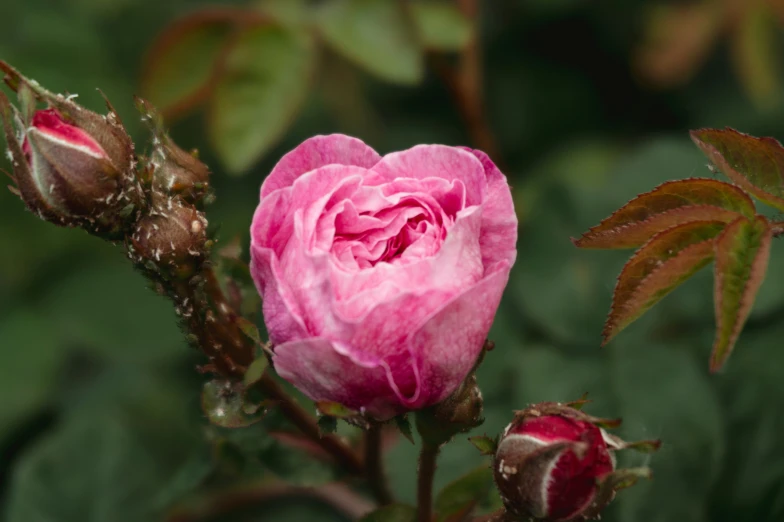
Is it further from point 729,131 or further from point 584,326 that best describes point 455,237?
point 584,326

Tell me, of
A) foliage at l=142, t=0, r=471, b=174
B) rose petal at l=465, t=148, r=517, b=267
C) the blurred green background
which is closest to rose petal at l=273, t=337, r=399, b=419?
rose petal at l=465, t=148, r=517, b=267

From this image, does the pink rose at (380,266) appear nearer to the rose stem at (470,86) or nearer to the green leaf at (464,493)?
the green leaf at (464,493)

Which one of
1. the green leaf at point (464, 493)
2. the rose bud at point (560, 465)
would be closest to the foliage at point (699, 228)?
the rose bud at point (560, 465)

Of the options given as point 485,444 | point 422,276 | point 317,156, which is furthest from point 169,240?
point 485,444

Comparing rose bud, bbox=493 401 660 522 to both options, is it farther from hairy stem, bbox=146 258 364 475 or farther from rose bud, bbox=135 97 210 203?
rose bud, bbox=135 97 210 203

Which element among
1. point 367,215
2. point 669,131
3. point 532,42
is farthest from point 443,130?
point 367,215
